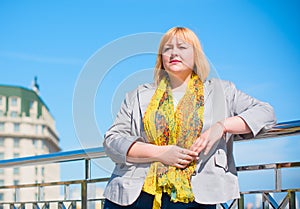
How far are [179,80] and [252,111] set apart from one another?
187mm

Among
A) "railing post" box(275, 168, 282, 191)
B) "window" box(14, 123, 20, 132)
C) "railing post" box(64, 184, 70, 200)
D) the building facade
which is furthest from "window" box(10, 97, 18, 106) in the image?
"railing post" box(275, 168, 282, 191)

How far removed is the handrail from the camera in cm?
160

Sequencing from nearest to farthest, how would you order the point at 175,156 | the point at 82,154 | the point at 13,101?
the point at 175,156, the point at 82,154, the point at 13,101

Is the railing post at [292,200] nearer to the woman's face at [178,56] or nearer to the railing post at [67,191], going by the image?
the woman's face at [178,56]

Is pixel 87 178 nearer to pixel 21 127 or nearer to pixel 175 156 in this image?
pixel 175 156

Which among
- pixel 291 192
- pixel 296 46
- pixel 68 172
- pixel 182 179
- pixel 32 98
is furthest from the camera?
pixel 32 98

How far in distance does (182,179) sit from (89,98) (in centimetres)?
29

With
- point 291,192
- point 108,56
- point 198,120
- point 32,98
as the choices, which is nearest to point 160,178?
point 198,120

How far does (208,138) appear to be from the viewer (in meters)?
1.38

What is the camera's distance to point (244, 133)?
146cm

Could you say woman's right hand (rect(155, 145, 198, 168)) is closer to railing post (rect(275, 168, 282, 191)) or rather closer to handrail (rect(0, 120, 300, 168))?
handrail (rect(0, 120, 300, 168))

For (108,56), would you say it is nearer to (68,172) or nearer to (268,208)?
(268,208)

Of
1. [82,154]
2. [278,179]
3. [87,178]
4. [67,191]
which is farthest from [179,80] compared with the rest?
[67,191]

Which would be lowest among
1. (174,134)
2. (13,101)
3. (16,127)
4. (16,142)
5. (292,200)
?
(292,200)
